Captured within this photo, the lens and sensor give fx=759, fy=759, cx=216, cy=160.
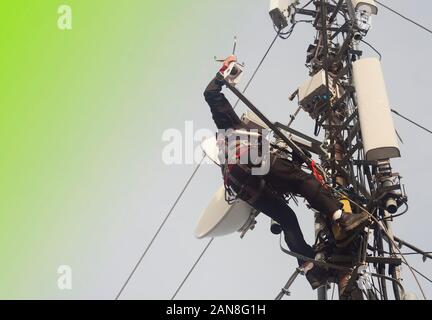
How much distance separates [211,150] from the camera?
10.8 m

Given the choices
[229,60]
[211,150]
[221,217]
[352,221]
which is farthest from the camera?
[221,217]

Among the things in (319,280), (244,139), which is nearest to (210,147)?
(244,139)

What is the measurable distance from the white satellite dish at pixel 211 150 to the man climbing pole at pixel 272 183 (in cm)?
67

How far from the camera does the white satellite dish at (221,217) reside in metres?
10.8

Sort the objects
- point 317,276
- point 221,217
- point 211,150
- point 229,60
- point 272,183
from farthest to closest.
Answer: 1. point 221,217
2. point 211,150
3. point 272,183
4. point 229,60
5. point 317,276

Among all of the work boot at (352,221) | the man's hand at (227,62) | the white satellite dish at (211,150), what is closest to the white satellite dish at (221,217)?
the white satellite dish at (211,150)

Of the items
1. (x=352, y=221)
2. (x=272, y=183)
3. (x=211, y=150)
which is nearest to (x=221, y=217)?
(x=211, y=150)

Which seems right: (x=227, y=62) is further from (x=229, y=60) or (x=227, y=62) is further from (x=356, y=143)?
(x=356, y=143)

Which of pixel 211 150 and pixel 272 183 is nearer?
pixel 272 183

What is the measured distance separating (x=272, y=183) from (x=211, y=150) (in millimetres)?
1260

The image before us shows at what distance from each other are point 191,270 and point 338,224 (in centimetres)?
349

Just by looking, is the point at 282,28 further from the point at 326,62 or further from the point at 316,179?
the point at 316,179

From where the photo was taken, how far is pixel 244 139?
9.81m

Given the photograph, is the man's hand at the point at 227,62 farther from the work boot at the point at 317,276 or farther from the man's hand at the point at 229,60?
the work boot at the point at 317,276
